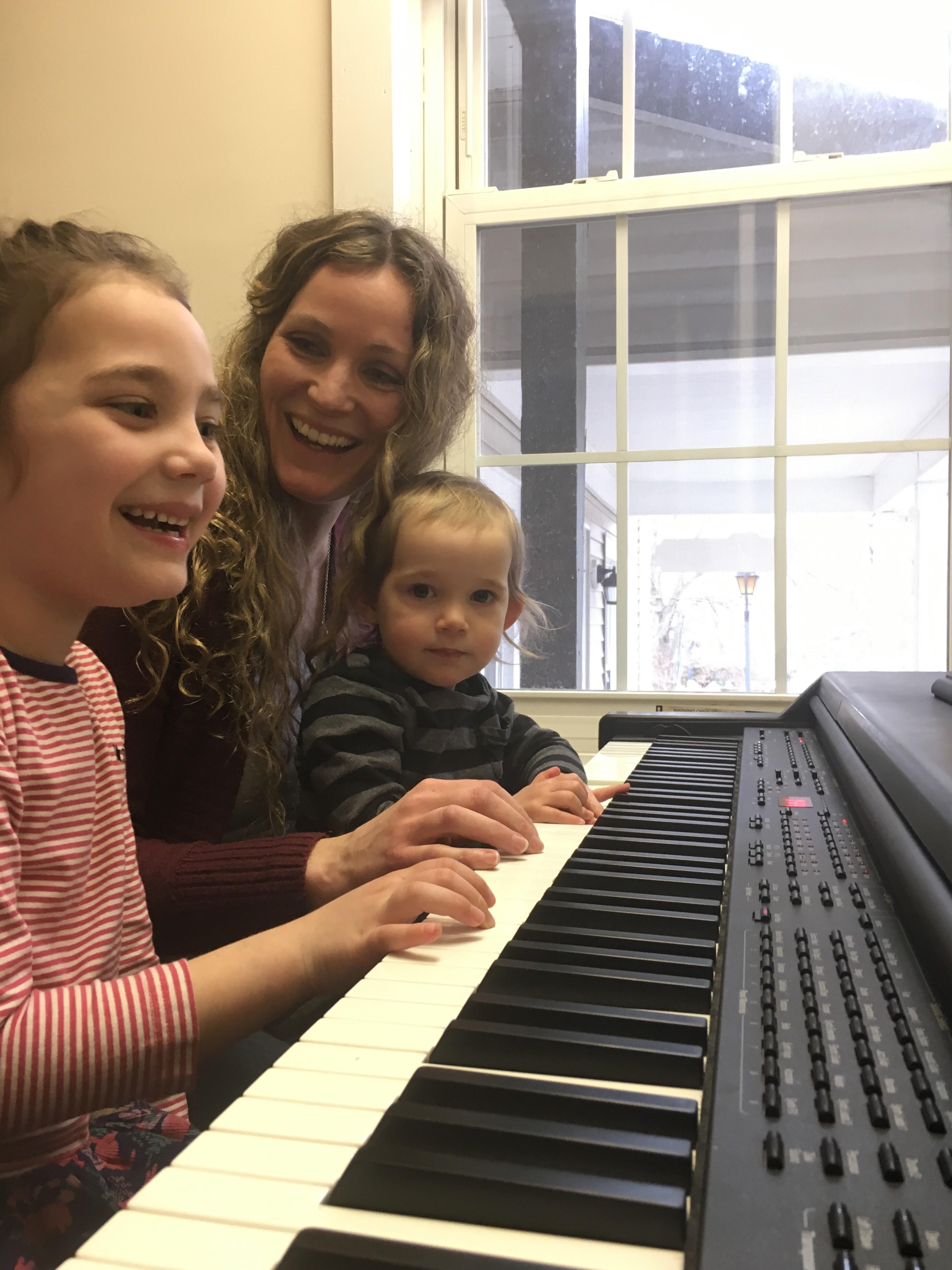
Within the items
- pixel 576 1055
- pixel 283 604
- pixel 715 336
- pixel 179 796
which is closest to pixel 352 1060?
pixel 576 1055

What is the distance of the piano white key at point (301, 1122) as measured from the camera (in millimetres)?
459

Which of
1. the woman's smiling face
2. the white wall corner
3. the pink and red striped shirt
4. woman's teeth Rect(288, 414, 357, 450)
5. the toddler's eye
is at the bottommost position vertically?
the pink and red striped shirt

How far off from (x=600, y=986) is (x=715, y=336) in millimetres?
2012

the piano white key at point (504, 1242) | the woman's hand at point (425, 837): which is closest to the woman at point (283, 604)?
the woman's hand at point (425, 837)

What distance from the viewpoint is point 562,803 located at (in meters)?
1.19

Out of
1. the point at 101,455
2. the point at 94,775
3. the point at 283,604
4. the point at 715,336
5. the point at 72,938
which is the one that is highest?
the point at 715,336

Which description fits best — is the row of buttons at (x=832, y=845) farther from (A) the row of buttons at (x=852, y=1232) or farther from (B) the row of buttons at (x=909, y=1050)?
(A) the row of buttons at (x=852, y=1232)

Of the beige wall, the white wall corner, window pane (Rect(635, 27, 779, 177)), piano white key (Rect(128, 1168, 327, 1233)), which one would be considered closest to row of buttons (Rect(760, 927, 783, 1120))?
piano white key (Rect(128, 1168, 327, 1233))

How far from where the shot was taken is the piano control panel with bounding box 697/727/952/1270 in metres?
0.38

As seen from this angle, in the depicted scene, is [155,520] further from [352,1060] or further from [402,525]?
[402,525]

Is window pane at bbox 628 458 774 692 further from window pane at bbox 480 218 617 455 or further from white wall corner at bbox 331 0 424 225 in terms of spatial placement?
white wall corner at bbox 331 0 424 225

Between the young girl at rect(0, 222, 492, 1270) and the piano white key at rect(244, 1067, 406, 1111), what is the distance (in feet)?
0.64

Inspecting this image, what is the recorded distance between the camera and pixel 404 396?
5.09 ft

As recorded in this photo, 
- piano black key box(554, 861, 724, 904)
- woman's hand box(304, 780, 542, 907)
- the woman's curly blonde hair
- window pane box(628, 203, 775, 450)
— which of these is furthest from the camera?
window pane box(628, 203, 775, 450)
